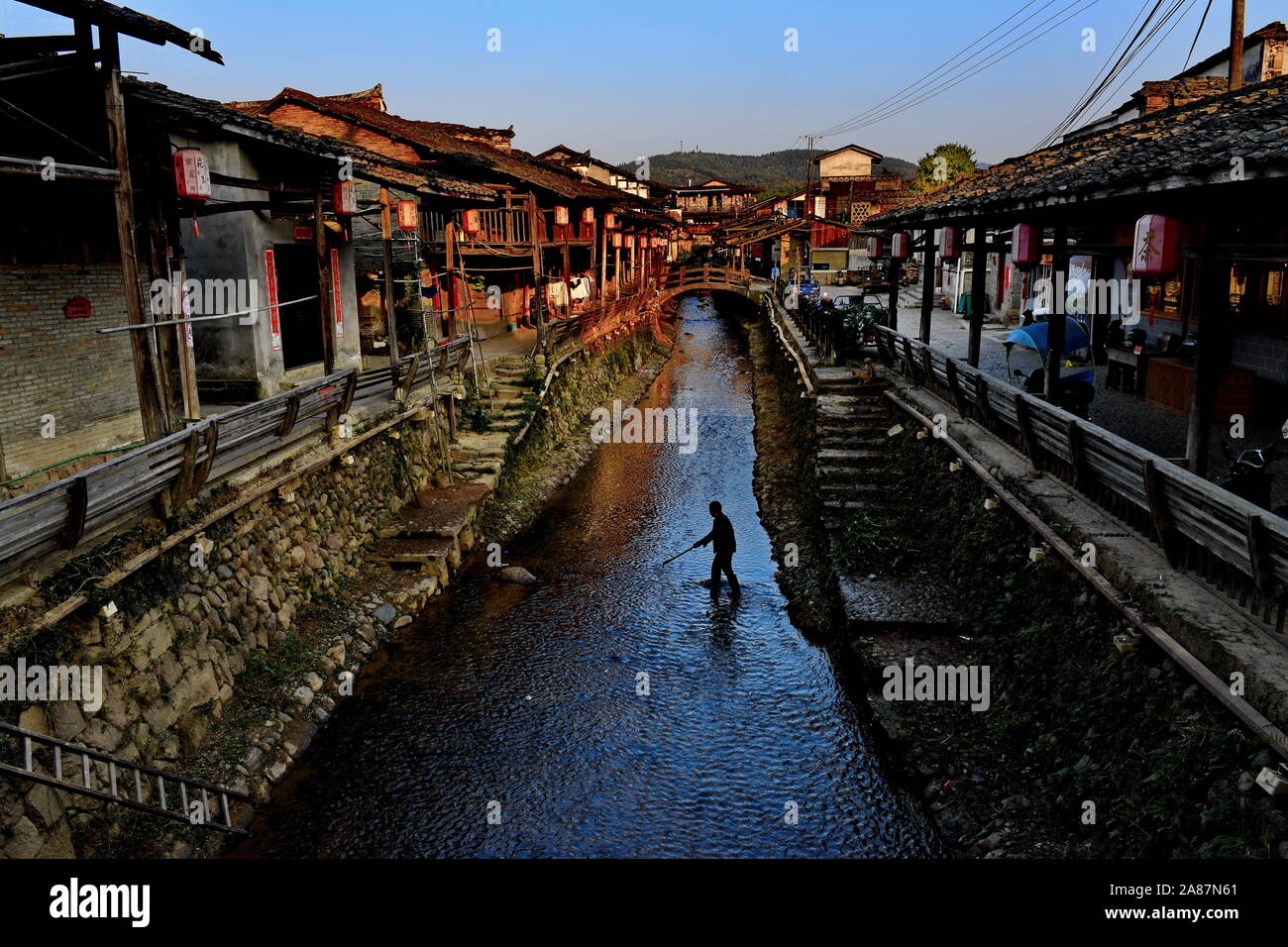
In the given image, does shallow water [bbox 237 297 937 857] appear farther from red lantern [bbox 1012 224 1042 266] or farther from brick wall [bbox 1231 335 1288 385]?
brick wall [bbox 1231 335 1288 385]

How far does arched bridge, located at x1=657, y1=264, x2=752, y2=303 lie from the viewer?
56466mm

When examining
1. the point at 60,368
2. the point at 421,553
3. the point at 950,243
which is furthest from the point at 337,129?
the point at 950,243

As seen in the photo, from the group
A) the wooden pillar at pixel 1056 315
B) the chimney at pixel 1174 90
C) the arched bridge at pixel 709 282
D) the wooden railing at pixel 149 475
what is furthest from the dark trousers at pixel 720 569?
the arched bridge at pixel 709 282

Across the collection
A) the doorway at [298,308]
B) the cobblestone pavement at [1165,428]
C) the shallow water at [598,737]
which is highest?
the doorway at [298,308]

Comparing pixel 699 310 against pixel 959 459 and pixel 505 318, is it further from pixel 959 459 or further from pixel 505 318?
pixel 959 459

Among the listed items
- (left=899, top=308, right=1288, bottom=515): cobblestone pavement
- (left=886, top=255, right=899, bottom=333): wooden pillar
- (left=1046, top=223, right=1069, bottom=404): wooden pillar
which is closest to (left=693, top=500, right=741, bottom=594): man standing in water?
(left=1046, top=223, right=1069, bottom=404): wooden pillar

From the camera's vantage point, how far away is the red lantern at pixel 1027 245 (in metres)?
13.4

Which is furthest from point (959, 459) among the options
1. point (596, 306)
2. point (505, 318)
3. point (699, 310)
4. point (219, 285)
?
point (699, 310)

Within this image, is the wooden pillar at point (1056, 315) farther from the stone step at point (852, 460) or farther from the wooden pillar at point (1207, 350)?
the stone step at point (852, 460)

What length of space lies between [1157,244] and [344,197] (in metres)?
13.3

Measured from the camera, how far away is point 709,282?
58.2 metres

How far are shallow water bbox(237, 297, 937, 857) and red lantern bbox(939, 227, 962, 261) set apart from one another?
7234mm

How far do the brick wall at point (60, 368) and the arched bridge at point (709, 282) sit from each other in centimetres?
4238

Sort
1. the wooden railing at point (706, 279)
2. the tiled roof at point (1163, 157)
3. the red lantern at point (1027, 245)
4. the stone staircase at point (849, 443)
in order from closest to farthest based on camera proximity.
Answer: the tiled roof at point (1163, 157), the red lantern at point (1027, 245), the stone staircase at point (849, 443), the wooden railing at point (706, 279)
